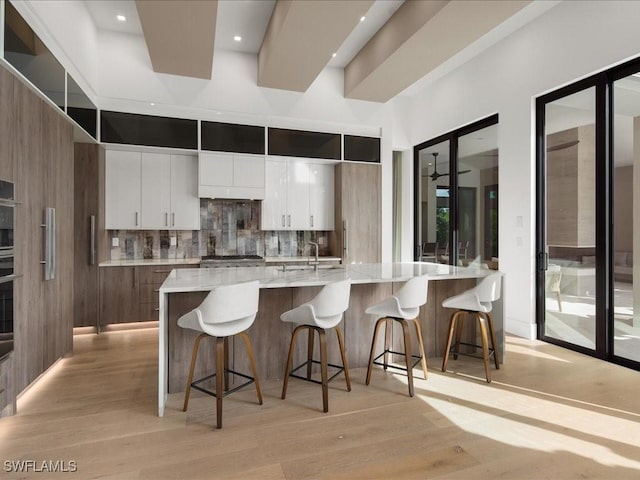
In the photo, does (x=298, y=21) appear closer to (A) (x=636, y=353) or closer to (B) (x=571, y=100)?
(B) (x=571, y=100)

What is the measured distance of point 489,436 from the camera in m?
2.25

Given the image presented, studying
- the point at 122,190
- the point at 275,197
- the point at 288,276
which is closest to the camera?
the point at 288,276

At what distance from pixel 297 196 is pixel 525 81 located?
323 cm

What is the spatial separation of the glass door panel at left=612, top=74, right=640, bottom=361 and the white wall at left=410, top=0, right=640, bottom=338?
1.36ft

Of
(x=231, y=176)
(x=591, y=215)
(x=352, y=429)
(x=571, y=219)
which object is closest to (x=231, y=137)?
(x=231, y=176)

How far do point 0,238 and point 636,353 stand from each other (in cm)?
515

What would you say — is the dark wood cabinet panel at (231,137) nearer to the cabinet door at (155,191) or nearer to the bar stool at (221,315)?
the cabinet door at (155,191)

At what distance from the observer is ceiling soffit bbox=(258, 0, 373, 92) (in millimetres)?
3194

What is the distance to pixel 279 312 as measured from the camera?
10.0 feet

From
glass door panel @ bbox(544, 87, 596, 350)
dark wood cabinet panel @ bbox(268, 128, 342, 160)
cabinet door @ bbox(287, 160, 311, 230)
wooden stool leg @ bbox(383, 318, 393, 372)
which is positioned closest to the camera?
wooden stool leg @ bbox(383, 318, 393, 372)

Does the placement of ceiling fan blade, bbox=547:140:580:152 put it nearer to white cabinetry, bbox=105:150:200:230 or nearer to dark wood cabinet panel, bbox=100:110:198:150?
dark wood cabinet panel, bbox=100:110:198:150

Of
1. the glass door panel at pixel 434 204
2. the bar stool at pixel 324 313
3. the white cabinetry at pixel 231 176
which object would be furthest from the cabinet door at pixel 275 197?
the bar stool at pixel 324 313

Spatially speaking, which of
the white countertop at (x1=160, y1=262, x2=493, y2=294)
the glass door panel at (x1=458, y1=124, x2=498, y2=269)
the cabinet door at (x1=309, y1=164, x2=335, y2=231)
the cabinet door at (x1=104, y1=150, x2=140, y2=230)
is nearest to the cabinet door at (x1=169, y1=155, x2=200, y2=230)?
→ the cabinet door at (x1=104, y1=150, x2=140, y2=230)

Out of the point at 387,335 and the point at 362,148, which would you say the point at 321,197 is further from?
the point at 387,335
